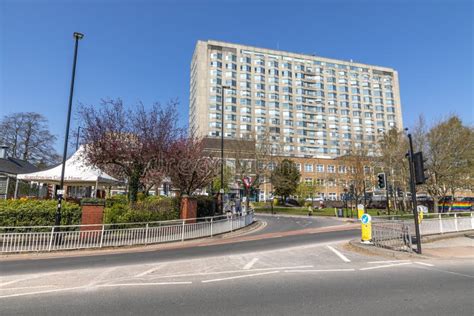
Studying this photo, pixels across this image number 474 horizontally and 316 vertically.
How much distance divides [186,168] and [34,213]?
9.60m

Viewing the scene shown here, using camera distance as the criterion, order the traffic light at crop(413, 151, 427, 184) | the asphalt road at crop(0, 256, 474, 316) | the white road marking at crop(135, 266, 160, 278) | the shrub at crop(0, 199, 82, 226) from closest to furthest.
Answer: the asphalt road at crop(0, 256, 474, 316) < the white road marking at crop(135, 266, 160, 278) < the traffic light at crop(413, 151, 427, 184) < the shrub at crop(0, 199, 82, 226)

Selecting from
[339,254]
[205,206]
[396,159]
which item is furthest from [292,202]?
[339,254]

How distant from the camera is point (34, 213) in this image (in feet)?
45.3

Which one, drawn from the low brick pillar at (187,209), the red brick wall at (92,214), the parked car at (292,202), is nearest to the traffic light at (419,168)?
the low brick pillar at (187,209)

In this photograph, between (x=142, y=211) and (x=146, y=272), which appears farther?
(x=142, y=211)

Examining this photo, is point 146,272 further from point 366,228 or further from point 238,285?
point 366,228

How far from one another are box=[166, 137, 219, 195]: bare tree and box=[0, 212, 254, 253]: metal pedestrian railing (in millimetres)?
4929

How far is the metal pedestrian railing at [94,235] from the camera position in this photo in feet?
39.4

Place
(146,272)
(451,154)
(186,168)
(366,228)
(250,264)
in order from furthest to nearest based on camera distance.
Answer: (451,154)
(186,168)
(366,228)
(250,264)
(146,272)

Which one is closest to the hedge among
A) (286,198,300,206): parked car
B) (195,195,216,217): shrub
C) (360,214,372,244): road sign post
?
(195,195,216,217): shrub

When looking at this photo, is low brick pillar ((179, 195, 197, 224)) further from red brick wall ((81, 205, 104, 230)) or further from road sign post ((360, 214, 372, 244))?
road sign post ((360, 214, 372, 244))

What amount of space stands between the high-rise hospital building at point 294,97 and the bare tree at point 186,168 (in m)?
55.4

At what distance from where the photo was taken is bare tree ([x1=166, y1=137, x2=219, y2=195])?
20.9 meters

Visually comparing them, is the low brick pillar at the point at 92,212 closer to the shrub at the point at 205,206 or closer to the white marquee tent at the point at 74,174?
the white marquee tent at the point at 74,174
